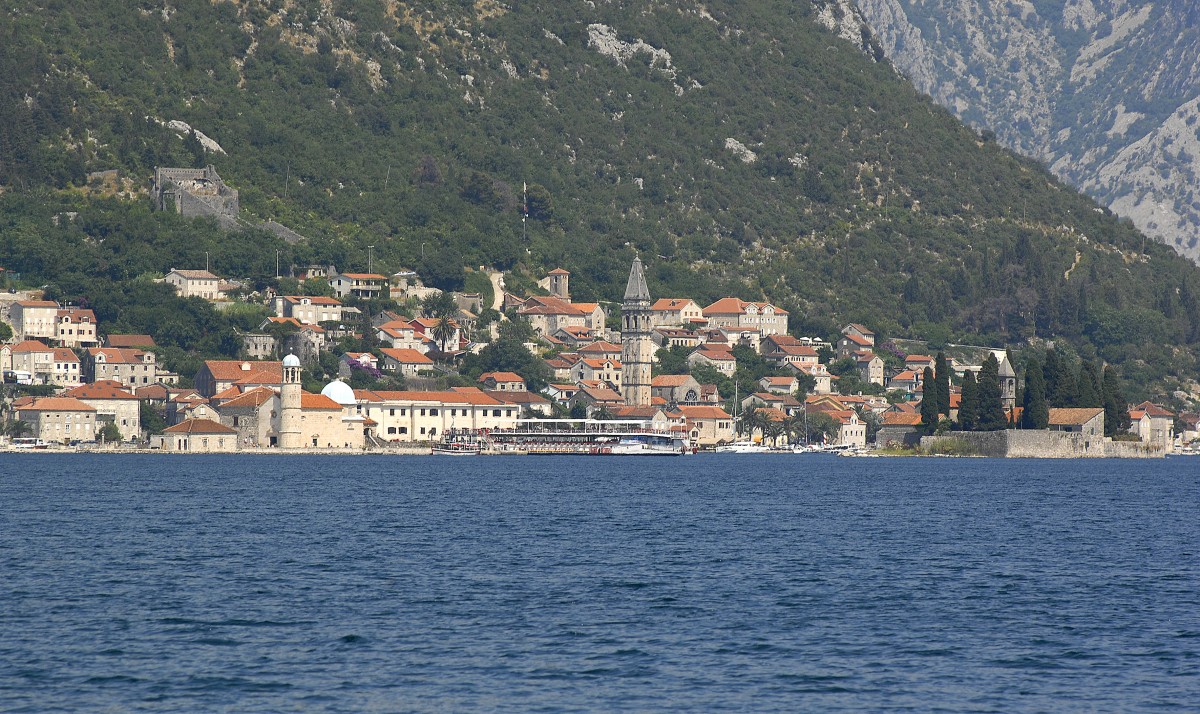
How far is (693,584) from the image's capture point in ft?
151

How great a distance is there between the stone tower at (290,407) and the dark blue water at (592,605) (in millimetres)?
54542

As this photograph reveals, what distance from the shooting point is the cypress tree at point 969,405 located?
5037 inches

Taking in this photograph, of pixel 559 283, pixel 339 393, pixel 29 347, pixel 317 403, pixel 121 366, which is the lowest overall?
pixel 317 403

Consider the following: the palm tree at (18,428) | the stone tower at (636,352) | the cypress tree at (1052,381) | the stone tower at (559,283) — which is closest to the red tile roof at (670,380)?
the stone tower at (636,352)

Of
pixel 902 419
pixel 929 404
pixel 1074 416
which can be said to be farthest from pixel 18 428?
pixel 1074 416

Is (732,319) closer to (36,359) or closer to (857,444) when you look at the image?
(857,444)

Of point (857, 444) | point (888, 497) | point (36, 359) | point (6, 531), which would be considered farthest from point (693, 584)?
point (857, 444)

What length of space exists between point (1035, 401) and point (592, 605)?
8911 cm

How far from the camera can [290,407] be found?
5369 inches

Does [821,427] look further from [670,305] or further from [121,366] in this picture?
[121,366]

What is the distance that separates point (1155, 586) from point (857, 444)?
122 metres

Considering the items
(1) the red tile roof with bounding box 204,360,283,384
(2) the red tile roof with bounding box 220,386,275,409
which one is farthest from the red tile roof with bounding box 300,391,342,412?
(1) the red tile roof with bounding box 204,360,283,384

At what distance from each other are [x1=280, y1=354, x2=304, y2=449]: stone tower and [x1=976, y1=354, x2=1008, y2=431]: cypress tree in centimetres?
4814

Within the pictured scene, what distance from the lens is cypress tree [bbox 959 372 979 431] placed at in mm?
127938
